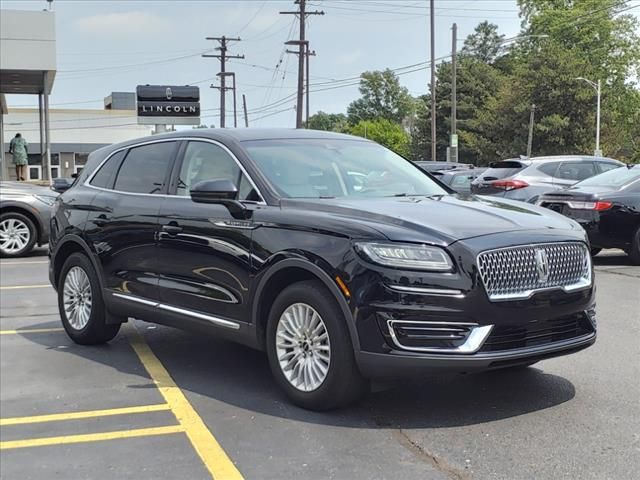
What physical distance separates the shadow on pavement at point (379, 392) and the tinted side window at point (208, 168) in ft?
4.35

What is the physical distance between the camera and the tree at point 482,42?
88.1 m

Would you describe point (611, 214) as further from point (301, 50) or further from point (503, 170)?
point (301, 50)

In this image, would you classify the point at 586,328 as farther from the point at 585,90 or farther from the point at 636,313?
the point at 585,90

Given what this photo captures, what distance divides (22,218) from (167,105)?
16365 millimetres

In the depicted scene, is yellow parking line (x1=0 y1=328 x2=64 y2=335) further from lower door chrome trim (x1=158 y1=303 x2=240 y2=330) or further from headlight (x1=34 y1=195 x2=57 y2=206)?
headlight (x1=34 y1=195 x2=57 y2=206)

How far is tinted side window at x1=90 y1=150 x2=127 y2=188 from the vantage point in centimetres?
647

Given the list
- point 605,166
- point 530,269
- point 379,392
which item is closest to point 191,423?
point 379,392

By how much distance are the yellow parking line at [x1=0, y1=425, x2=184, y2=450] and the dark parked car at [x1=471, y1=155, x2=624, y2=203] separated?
406 inches

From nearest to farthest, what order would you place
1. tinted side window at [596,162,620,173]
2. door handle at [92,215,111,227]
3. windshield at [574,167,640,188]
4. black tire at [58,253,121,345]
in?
1. door handle at [92,215,111,227]
2. black tire at [58,253,121,345]
3. windshield at [574,167,640,188]
4. tinted side window at [596,162,620,173]

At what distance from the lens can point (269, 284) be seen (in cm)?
469

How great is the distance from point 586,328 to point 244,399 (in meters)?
2.19

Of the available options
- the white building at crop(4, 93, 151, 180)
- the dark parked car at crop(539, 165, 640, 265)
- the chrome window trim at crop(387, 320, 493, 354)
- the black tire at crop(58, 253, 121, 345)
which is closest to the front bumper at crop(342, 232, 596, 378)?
the chrome window trim at crop(387, 320, 493, 354)

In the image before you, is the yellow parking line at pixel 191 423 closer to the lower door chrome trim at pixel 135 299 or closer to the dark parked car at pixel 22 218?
the lower door chrome trim at pixel 135 299

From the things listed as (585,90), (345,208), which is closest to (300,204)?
(345,208)
